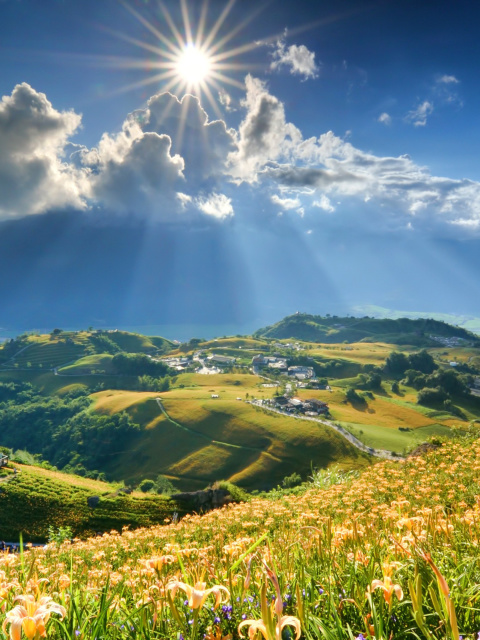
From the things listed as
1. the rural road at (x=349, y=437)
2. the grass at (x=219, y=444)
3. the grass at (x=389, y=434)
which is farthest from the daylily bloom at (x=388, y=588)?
the grass at (x=389, y=434)

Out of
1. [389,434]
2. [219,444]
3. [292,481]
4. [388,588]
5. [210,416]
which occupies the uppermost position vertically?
[210,416]

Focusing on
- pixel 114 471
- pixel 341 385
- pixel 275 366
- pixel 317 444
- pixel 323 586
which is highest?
pixel 275 366

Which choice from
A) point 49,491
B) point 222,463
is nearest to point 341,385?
point 222,463

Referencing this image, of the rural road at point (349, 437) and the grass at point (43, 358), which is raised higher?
the grass at point (43, 358)

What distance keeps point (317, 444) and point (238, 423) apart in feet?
79.2

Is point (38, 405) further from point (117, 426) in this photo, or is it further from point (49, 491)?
point (49, 491)

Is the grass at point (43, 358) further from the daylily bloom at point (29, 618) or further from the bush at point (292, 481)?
the daylily bloom at point (29, 618)

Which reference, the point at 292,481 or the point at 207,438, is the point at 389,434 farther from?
the point at 207,438

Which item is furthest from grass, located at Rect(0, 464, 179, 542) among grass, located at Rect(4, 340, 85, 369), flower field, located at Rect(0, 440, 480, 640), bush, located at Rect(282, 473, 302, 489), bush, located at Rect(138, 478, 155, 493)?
grass, located at Rect(4, 340, 85, 369)

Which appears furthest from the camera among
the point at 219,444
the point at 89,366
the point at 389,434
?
the point at 89,366

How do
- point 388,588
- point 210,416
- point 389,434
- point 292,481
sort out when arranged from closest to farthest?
point 388,588
point 292,481
point 389,434
point 210,416

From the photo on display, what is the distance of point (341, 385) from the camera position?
144 m

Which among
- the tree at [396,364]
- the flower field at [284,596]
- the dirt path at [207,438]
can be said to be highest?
the tree at [396,364]

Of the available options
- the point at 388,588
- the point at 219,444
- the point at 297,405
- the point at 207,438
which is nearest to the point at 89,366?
the point at 207,438
